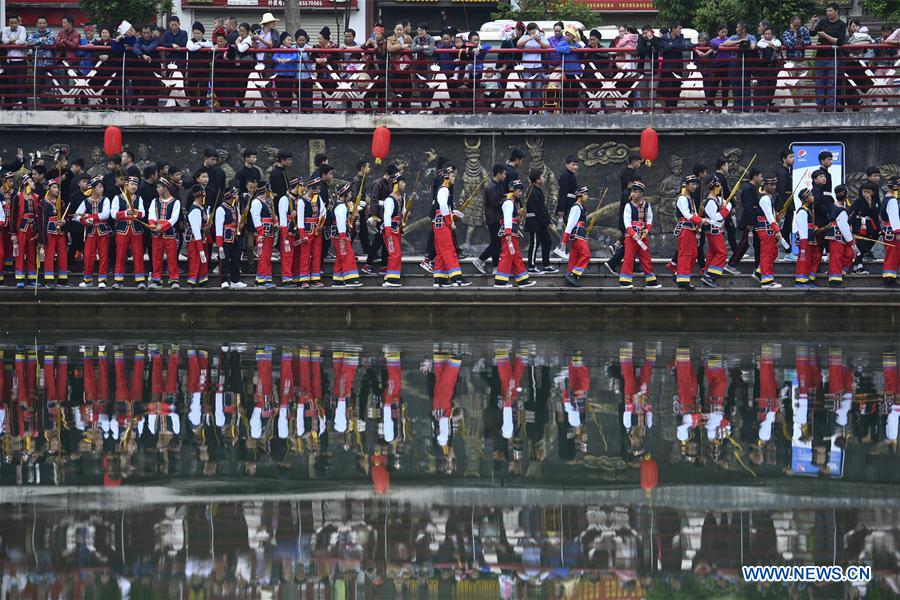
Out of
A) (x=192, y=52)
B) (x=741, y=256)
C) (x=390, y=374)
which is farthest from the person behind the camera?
(x=192, y=52)

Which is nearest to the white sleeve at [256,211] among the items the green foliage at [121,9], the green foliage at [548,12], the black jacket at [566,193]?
the black jacket at [566,193]

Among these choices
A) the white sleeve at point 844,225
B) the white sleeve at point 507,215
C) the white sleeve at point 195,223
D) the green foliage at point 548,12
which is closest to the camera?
the white sleeve at point 507,215

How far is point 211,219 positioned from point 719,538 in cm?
→ 1368

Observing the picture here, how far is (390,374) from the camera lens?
14992 millimetres

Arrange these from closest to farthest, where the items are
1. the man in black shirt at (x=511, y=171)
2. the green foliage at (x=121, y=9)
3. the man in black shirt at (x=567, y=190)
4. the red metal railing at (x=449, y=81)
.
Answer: the man in black shirt at (x=567, y=190), the man in black shirt at (x=511, y=171), the red metal railing at (x=449, y=81), the green foliage at (x=121, y=9)

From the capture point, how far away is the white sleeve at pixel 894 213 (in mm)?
20766

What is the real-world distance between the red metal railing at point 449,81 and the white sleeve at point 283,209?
3.23 m

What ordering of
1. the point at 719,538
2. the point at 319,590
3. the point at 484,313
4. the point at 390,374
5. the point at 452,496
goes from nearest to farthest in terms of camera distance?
1. the point at 319,590
2. the point at 719,538
3. the point at 452,496
4. the point at 390,374
5. the point at 484,313

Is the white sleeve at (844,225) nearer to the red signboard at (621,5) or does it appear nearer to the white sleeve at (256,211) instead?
the white sleeve at (256,211)

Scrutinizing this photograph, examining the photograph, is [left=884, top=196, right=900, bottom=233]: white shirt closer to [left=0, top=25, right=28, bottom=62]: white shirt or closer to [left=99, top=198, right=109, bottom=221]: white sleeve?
[left=99, top=198, right=109, bottom=221]: white sleeve

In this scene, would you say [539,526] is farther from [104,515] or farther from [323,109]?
[323,109]

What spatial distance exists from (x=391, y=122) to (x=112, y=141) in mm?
4648

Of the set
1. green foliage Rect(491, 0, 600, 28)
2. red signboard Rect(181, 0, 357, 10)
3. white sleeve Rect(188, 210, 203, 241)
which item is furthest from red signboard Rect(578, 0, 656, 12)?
white sleeve Rect(188, 210, 203, 241)

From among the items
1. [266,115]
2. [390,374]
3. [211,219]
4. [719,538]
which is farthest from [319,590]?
[266,115]
